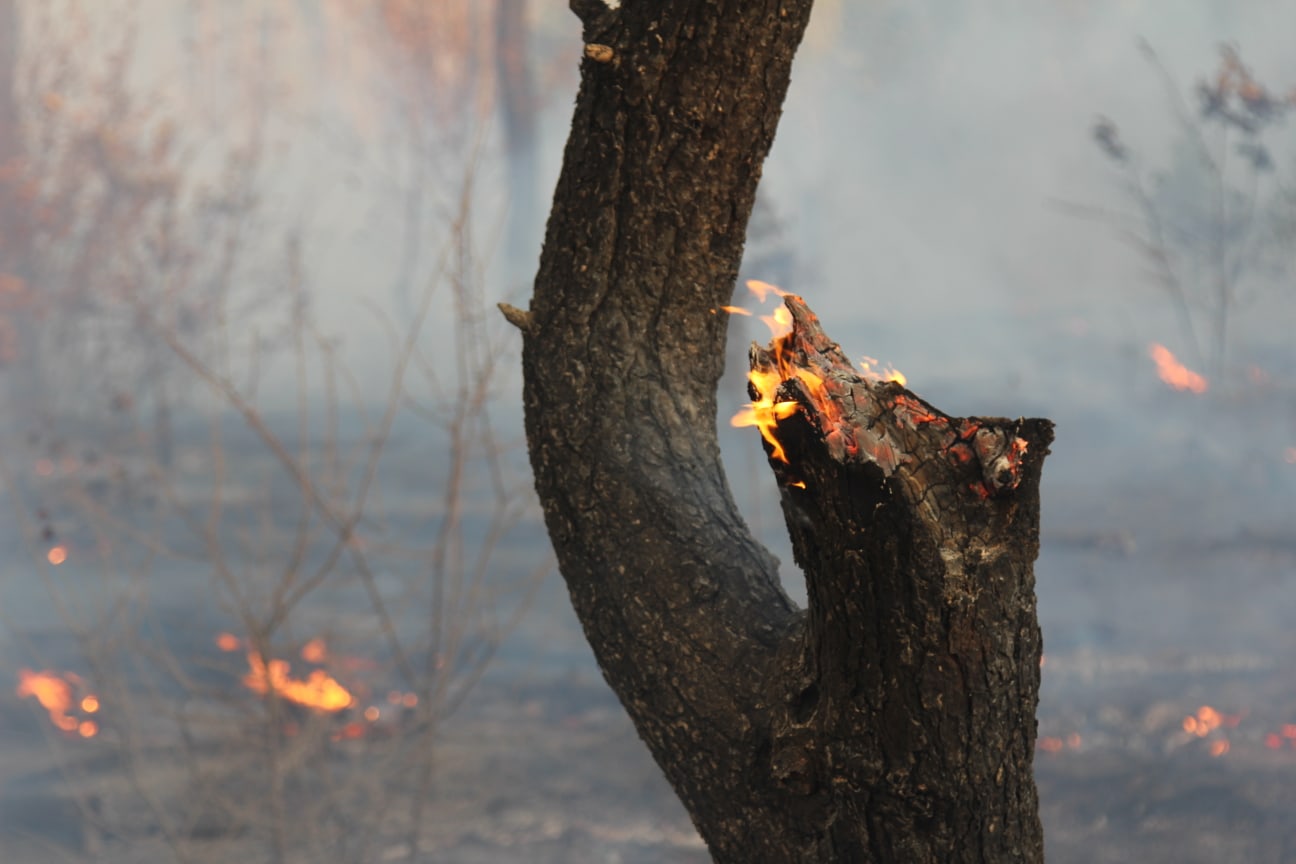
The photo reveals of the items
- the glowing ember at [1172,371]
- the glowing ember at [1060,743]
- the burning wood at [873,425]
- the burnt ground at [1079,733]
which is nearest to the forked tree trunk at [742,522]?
the burning wood at [873,425]

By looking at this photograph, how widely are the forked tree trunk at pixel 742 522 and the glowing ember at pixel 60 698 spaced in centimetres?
266

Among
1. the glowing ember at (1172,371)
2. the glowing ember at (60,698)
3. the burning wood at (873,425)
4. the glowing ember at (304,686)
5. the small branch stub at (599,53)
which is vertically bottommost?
the glowing ember at (60,698)

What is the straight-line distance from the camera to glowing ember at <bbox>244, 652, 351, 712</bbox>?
264 centimetres

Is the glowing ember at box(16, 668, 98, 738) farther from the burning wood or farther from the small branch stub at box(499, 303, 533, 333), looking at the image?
the burning wood

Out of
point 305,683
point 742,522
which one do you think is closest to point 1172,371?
point 305,683

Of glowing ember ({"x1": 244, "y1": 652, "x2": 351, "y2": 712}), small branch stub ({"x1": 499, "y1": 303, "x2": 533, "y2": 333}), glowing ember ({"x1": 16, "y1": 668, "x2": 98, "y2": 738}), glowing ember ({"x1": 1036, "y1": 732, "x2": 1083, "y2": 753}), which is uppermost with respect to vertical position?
small branch stub ({"x1": 499, "y1": 303, "x2": 533, "y2": 333})

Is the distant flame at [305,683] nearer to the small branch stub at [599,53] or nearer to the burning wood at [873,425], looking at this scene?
the small branch stub at [599,53]

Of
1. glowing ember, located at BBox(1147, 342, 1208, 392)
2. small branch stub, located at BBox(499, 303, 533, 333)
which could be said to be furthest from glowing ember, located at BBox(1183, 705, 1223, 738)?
small branch stub, located at BBox(499, 303, 533, 333)

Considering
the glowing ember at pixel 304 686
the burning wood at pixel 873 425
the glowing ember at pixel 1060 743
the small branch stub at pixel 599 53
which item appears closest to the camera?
the burning wood at pixel 873 425

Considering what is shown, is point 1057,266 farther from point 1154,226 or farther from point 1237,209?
point 1237,209

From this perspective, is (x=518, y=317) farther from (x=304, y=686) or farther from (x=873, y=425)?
(x=304, y=686)

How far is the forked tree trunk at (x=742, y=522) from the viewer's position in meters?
0.64

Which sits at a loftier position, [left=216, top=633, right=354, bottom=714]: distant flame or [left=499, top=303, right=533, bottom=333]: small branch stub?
[left=499, top=303, right=533, bottom=333]: small branch stub

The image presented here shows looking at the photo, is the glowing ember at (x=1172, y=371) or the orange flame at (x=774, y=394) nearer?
the orange flame at (x=774, y=394)
